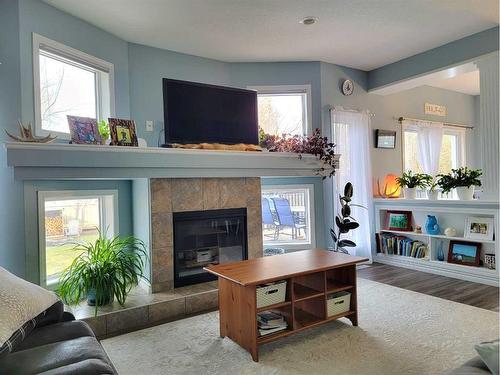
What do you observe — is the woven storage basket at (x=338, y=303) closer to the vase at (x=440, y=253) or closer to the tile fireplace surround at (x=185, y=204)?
the tile fireplace surround at (x=185, y=204)

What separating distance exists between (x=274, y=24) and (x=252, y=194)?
70.2 inches

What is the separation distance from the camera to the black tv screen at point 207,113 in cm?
337

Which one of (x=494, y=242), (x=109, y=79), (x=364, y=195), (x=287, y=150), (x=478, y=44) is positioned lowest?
(x=494, y=242)

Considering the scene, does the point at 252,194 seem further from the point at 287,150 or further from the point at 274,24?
the point at 274,24

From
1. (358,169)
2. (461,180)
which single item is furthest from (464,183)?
(358,169)

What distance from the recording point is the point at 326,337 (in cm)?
256

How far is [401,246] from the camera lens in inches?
187

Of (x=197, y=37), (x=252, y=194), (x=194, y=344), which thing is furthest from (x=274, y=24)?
(x=194, y=344)

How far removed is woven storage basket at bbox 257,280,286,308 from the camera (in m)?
2.32

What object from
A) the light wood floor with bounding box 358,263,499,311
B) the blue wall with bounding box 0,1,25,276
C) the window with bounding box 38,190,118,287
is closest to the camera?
the blue wall with bounding box 0,1,25,276

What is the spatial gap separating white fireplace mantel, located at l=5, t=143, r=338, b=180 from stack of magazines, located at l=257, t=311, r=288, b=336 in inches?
59.4

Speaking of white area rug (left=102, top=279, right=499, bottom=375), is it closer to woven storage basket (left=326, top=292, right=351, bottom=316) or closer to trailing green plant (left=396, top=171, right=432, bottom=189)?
woven storage basket (left=326, top=292, right=351, bottom=316)

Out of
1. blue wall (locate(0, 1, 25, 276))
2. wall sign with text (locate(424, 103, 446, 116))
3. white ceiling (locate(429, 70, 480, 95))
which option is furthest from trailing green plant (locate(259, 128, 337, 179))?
white ceiling (locate(429, 70, 480, 95))

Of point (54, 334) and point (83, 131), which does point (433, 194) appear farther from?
point (54, 334)
